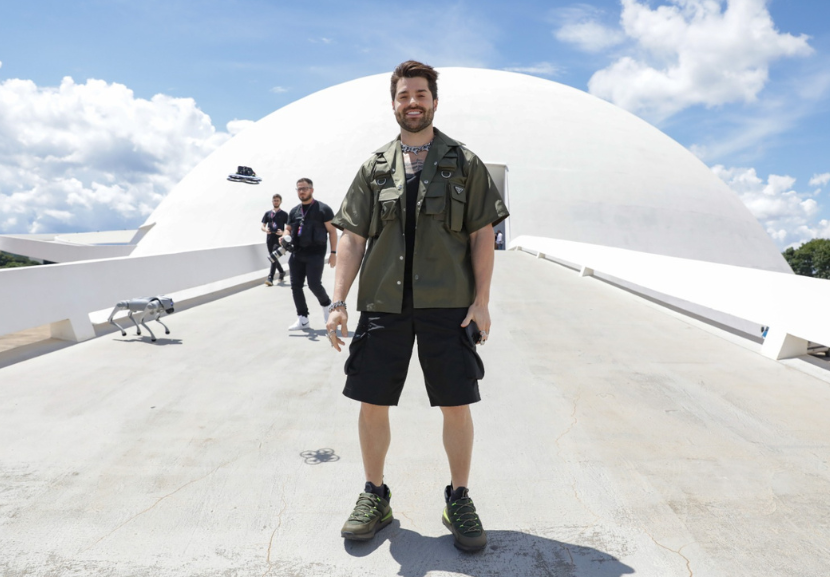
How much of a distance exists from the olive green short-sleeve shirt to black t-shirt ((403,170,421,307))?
34mm

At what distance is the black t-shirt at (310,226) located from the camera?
6.53 metres

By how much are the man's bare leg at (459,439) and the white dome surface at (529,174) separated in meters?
20.3

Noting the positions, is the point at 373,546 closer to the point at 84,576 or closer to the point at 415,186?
the point at 84,576

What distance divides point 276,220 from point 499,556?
28.0 feet

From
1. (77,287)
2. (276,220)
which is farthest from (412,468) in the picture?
(276,220)

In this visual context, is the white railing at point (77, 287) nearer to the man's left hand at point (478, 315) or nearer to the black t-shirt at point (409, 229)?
the black t-shirt at point (409, 229)

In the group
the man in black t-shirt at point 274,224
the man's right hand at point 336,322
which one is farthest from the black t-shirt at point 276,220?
the man's right hand at point 336,322

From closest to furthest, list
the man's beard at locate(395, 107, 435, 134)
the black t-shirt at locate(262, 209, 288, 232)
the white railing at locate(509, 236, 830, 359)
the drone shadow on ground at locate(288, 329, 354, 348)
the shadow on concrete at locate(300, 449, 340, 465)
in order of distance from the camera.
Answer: the man's beard at locate(395, 107, 435, 134) < the shadow on concrete at locate(300, 449, 340, 465) < the white railing at locate(509, 236, 830, 359) < the drone shadow on ground at locate(288, 329, 354, 348) < the black t-shirt at locate(262, 209, 288, 232)

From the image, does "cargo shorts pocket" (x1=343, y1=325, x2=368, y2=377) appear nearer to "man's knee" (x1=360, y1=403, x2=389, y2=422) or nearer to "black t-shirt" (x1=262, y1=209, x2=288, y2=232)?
"man's knee" (x1=360, y1=403, x2=389, y2=422)

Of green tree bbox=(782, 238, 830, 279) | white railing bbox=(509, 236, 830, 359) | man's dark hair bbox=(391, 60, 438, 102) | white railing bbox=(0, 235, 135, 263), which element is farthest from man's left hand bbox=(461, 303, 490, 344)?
green tree bbox=(782, 238, 830, 279)

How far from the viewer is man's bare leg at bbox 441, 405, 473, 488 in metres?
2.45

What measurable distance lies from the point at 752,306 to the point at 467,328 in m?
4.71

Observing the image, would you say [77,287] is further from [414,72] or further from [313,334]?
[414,72]

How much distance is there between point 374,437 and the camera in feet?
8.25
